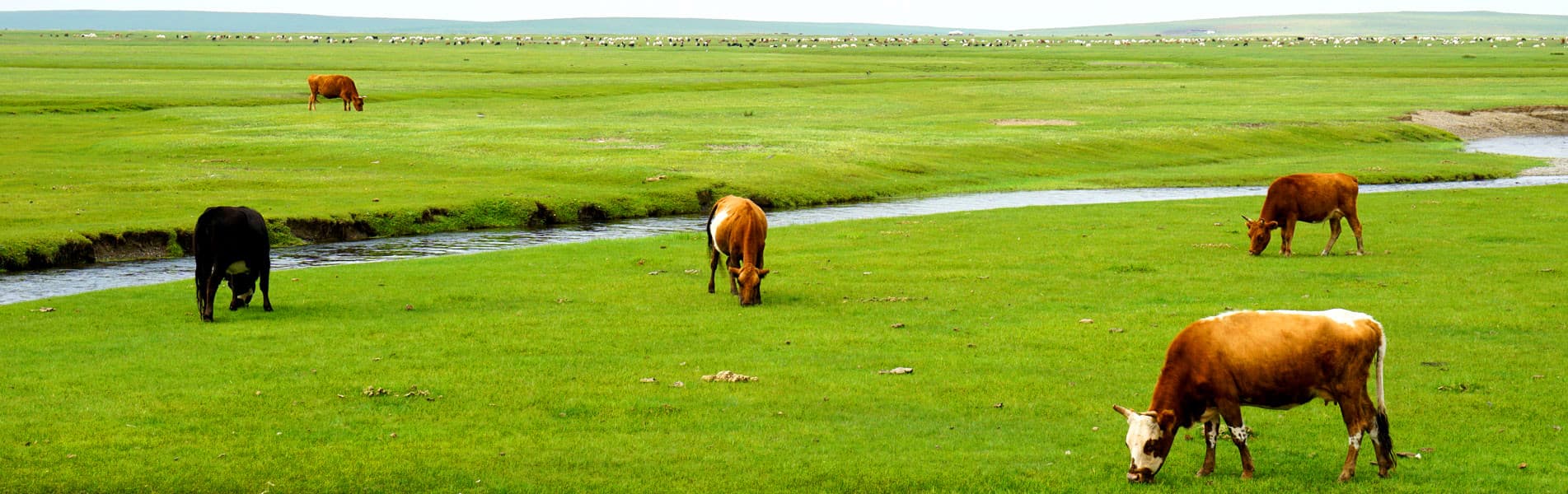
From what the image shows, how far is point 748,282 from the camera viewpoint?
2270cm

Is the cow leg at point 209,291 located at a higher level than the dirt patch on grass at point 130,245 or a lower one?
higher

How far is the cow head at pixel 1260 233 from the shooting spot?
2803 centimetres

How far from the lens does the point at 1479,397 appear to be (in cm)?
1547

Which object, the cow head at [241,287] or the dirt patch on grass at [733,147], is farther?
the dirt patch on grass at [733,147]

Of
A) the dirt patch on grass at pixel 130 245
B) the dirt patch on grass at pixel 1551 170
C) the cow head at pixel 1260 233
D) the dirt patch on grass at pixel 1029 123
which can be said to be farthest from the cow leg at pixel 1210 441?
the dirt patch on grass at pixel 1029 123

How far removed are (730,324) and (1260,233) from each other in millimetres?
12801

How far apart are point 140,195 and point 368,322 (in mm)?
21415

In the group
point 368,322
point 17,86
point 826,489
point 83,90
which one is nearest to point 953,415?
point 826,489

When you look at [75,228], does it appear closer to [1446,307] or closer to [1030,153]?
[1446,307]

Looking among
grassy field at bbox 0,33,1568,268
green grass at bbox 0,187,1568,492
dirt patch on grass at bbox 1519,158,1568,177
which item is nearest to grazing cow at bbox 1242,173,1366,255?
green grass at bbox 0,187,1568,492

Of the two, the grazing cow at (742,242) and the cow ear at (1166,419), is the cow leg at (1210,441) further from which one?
the grazing cow at (742,242)

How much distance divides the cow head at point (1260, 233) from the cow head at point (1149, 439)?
17.3 meters

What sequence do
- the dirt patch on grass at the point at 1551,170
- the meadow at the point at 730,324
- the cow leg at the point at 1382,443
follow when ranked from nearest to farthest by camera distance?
the cow leg at the point at 1382,443
the meadow at the point at 730,324
the dirt patch on grass at the point at 1551,170

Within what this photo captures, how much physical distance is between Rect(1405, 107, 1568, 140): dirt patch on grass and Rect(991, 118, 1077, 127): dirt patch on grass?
20.3 meters
